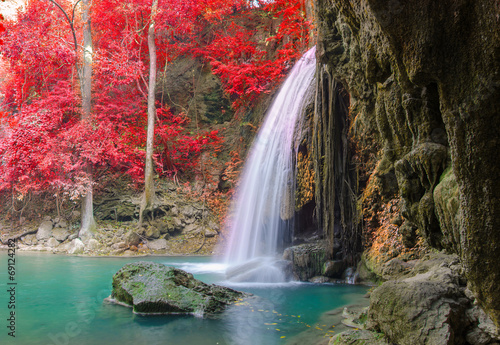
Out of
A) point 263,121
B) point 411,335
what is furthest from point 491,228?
point 263,121

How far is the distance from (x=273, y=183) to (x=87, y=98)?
7.35 meters

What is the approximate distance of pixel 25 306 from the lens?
5016 millimetres

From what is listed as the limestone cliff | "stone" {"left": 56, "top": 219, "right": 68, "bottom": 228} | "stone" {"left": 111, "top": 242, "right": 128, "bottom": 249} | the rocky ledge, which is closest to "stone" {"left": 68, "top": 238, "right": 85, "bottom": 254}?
"stone" {"left": 111, "top": 242, "right": 128, "bottom": 249}

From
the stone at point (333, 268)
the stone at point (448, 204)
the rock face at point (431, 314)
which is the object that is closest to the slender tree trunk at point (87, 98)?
the stone at point (333, 268)

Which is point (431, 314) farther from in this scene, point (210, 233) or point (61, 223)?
point (61, 223)

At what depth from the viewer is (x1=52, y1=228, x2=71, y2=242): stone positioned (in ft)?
36.4

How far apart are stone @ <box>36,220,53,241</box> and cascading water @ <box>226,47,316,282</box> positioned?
6.31 m

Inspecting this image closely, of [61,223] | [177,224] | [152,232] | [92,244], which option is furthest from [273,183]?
[61,223]

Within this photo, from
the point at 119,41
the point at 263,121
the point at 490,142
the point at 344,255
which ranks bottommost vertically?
the point at 344,255

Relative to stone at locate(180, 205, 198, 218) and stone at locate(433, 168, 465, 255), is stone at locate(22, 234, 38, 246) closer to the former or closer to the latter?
stone at locate(180, 205, 198, 218)

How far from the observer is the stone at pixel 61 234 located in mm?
11086

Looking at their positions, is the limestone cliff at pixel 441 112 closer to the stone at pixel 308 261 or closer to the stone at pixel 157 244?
→ the stone at pixel 308 261

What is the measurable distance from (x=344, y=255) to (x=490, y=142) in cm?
577

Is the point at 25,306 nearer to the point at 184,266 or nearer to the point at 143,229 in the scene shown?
the point at 184,266
